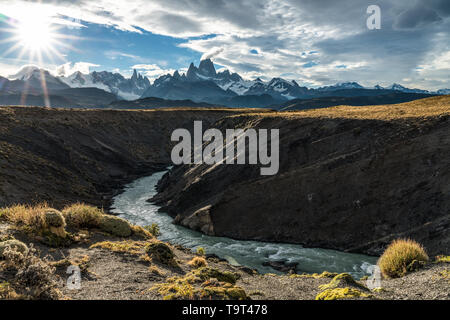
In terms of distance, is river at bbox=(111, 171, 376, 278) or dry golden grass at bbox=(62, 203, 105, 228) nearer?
dry golden grass at bbox=(62, 203, 105, 228)

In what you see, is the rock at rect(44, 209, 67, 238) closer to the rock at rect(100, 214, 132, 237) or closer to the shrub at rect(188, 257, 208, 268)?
the rock at rect(100, 214, 132, 237)

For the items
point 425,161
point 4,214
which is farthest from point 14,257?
point 425,161

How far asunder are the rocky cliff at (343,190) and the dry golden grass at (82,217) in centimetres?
1867

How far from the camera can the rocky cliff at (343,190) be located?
95.6 feet

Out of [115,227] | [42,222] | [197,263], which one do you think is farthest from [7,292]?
[115,227]

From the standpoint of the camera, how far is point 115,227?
69.2 ft

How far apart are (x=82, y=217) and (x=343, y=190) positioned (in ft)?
94.5

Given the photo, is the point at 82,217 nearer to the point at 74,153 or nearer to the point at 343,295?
the point at 343,295

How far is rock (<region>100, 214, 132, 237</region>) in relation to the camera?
20.8 m

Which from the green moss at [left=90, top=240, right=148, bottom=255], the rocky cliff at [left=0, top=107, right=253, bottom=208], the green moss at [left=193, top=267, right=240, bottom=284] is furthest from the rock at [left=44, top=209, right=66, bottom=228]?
the rocky cliff at [left=0, top=107, right=253, bottom=208]

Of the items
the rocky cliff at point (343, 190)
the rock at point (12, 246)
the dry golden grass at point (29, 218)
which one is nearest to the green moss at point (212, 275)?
the rock at point (12, 246)

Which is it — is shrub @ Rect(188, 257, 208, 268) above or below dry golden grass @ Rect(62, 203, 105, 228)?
below

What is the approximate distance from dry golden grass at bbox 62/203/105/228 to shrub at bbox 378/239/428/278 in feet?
64.5

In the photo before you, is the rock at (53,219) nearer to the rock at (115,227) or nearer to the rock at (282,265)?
the rock at (115,227)
